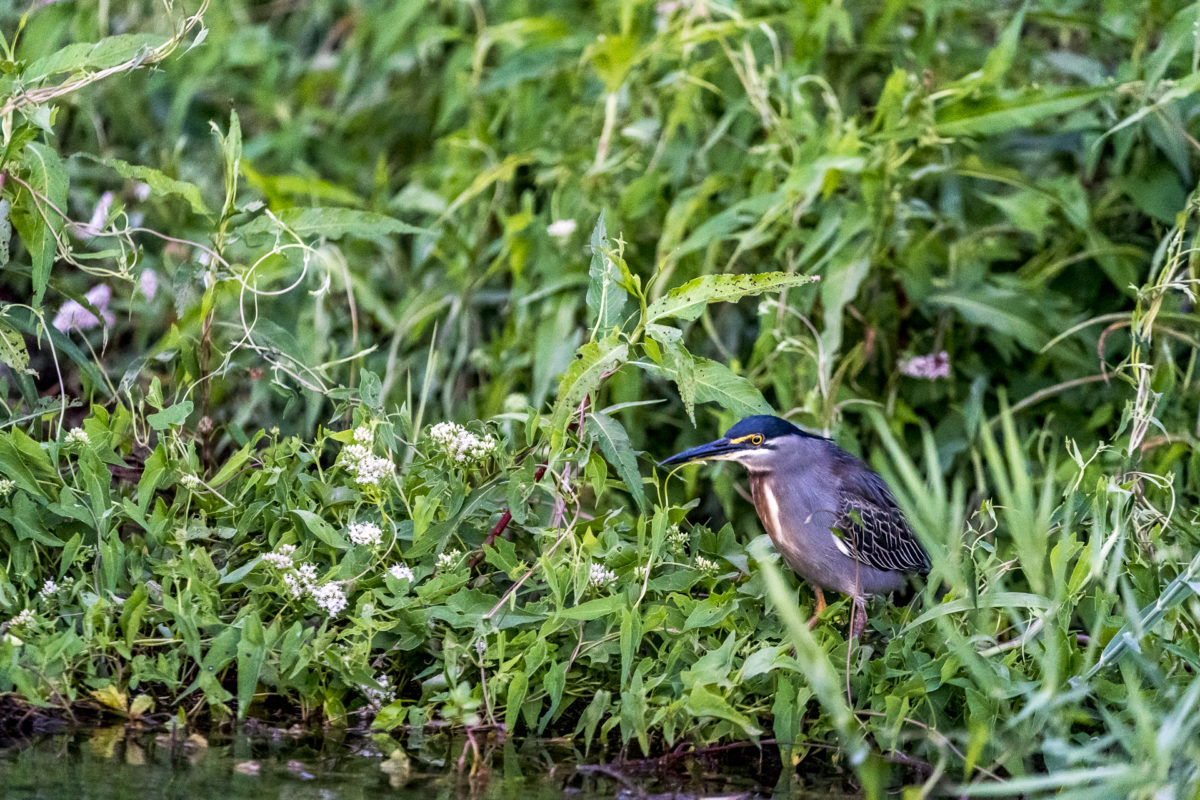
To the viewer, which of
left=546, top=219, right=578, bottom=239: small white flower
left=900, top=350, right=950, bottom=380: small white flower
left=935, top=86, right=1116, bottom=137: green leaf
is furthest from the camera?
left=546, top=219, right=578, bottom=239: small white flower

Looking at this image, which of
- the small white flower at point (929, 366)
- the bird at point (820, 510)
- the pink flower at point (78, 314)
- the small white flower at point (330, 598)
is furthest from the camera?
the small white flower at point (929, 366)

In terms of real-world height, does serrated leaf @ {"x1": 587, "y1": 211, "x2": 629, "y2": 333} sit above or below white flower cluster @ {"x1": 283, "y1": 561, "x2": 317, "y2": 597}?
above

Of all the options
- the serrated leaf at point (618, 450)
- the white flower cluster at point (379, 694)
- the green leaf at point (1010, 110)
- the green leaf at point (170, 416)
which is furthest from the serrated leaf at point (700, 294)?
the green leaf at point (1010, 110)

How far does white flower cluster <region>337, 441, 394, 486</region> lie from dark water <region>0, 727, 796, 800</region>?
0.65m

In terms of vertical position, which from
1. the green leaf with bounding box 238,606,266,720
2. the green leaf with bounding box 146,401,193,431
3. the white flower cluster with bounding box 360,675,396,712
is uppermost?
the green leaf with bounding box 146,401,193,431

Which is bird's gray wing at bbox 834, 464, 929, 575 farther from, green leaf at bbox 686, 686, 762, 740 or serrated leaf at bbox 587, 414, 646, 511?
green leaf at bbox 686, 686, 762, 740

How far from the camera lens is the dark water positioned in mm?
2797

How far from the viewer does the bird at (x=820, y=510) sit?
374 cm

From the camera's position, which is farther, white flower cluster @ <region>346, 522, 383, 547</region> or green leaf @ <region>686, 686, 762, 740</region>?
→ white flower cluster @ <region>346, 522, 383, 547</region>

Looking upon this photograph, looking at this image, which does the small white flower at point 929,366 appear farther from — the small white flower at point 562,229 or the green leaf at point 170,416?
the green leaf at point 170,416

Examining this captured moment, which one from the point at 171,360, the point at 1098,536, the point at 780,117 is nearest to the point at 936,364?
the point at 780,117

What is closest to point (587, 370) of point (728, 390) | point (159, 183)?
point (728, 390)

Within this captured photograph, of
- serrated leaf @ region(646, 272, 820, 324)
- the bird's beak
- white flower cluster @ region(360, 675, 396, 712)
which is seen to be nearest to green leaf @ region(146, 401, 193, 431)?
white flower cluster @ region(360, 675, 396, 712)

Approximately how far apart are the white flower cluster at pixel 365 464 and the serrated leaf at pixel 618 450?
55 centimetres
